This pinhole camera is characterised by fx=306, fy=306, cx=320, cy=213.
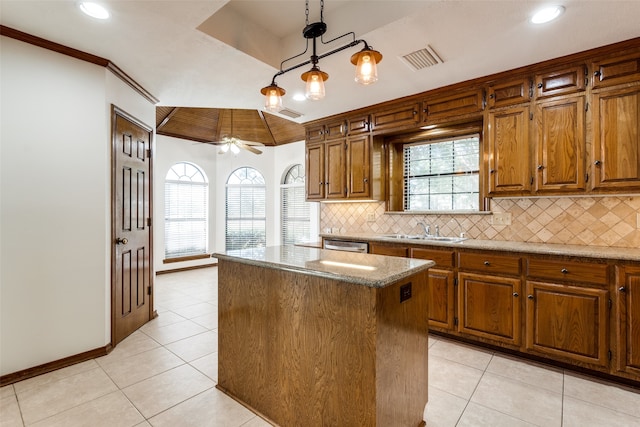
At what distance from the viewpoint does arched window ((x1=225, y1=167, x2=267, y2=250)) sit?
6.84 meters

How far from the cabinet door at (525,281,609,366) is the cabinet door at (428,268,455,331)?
24.4 inches

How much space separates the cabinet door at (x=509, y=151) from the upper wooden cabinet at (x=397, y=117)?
786 mm

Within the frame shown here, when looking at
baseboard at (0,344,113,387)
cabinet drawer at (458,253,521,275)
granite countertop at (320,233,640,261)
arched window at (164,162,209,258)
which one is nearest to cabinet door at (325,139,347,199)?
granite countertop at (320,233,640,261)

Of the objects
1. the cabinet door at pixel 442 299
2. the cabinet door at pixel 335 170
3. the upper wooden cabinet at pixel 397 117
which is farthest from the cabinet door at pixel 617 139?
the cabinet door at pixel 335 170

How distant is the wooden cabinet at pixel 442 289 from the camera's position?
2979 mm

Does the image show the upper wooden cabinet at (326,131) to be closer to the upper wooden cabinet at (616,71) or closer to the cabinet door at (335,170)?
the cabinet door at (335,170)

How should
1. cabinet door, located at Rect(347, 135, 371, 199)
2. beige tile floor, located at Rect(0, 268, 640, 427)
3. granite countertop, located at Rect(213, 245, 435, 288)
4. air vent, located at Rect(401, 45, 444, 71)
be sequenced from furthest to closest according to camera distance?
cabinet door, located at Rect(347, 135, 371, 199) → air vent, located at Rect(401, 45, 444, 71) → beige tile floor, located at Rect(0, 268, 640, 427) → granite countertop, located at Rect(213, 245, 435, 288)

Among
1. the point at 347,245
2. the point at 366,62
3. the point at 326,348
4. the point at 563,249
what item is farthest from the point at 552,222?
the point at 326,348

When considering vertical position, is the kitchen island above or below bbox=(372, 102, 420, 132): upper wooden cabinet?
below

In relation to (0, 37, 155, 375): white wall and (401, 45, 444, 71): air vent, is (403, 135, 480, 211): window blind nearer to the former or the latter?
(401, 45, 444, 71): air vent

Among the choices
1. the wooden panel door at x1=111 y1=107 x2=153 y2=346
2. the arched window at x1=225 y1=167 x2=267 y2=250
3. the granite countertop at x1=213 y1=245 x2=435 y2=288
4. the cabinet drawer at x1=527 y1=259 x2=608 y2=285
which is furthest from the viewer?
the arched window at x1=225 y1=167 x2=267 y2=250

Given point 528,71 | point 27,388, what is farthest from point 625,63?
point 27,388

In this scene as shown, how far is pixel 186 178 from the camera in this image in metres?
6.40

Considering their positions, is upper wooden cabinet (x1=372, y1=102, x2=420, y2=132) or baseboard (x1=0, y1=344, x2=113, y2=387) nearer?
baseboard (x1=0, y1=344, x2=113, y2=387)
